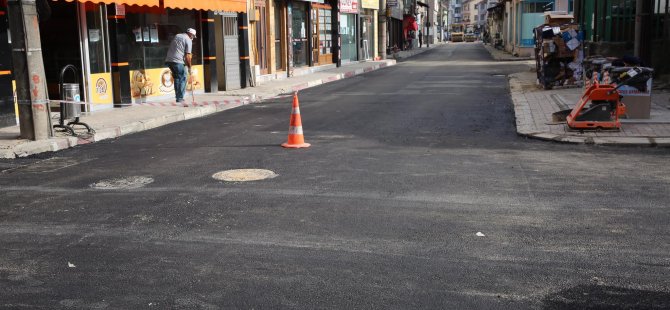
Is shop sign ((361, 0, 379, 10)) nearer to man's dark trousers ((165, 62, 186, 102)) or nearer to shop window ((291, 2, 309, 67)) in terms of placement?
shop window ((291, 2, 309, 67))

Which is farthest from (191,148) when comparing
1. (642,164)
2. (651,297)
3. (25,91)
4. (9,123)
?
(651,297)

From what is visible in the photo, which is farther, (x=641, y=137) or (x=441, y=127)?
(x=441, y=127)

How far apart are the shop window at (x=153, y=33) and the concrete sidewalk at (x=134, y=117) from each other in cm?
120

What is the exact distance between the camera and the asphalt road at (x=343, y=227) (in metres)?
4.26

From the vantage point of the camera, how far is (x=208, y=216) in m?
6.14

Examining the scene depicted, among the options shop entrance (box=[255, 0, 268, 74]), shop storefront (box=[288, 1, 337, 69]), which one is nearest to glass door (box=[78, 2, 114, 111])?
shop entrance (box=[255, 0, 268, 74])

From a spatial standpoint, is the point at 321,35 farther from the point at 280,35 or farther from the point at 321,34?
the point at 280,35

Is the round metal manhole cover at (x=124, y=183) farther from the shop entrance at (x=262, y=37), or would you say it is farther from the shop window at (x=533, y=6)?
the shop window at (x=533, y=6)

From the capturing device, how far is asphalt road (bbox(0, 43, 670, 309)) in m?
4.26

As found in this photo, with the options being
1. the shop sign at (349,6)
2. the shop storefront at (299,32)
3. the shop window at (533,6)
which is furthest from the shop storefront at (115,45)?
the shop window at (533,6)

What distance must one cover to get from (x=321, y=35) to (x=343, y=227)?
92.5 ft

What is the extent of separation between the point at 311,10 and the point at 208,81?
12.4 metres

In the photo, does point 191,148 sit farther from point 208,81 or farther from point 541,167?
point 208,81

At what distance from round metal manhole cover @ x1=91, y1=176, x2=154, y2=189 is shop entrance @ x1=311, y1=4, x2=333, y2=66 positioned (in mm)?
24298
